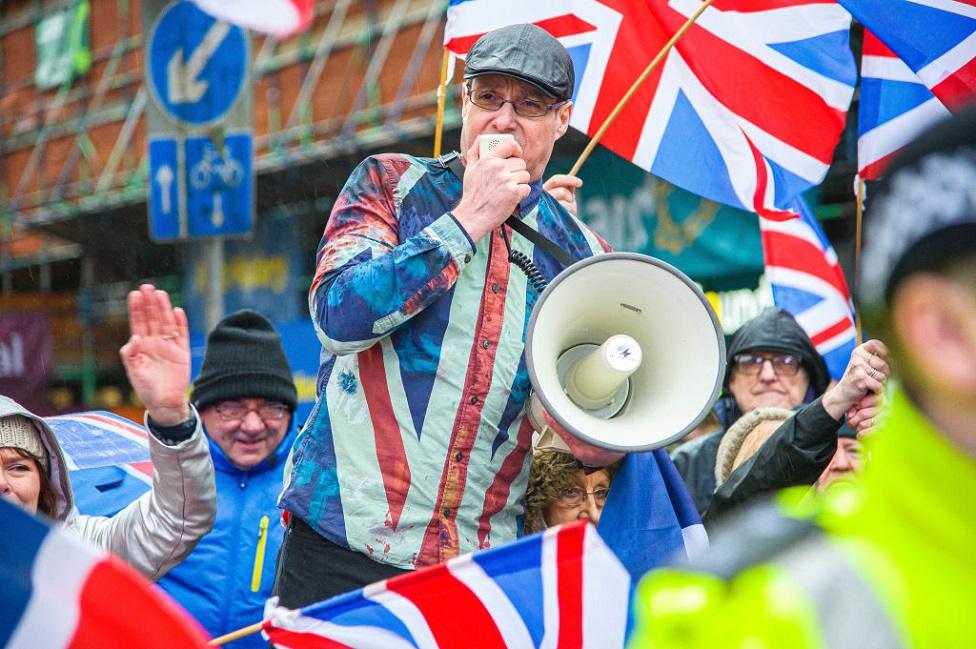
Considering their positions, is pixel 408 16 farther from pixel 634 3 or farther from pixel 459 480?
pixel 459 480

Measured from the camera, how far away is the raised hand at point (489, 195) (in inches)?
94.9

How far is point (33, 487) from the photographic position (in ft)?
10.3

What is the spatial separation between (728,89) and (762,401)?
1.12 m

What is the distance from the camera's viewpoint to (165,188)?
655 centimetres

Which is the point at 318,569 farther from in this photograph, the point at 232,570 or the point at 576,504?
the point at 232,570

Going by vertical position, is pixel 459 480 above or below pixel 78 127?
below

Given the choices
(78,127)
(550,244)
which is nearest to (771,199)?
(550,244)

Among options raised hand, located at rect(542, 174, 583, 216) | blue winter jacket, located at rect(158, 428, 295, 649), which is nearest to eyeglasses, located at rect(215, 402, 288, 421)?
blue winter jacket, located at rect(158, 428, 295, 649)

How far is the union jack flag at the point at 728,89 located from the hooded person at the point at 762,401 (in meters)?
0.68

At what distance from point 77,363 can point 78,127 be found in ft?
9.90

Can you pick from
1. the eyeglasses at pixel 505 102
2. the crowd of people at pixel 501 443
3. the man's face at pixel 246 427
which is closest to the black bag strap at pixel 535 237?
the crowd of people at pixel 501 443

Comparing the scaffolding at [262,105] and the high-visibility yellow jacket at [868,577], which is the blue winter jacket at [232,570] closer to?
the high-visibility yellow jacket at [868,577]

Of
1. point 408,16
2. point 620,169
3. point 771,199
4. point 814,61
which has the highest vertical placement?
point 408,16

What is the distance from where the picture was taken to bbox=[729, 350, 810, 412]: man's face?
15.3ft
